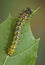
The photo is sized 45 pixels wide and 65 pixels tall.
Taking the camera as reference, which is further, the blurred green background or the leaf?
the blurred green background

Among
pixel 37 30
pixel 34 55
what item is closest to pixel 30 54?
pixel 34 55

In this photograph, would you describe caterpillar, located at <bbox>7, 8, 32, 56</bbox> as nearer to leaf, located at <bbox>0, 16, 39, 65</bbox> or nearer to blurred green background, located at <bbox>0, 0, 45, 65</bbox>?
leaf, located at <bbox>0, 16, 39, 65</bbox>

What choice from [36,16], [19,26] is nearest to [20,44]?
[19,26]

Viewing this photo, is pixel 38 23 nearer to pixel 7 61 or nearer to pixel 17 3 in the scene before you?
pixel 17 3

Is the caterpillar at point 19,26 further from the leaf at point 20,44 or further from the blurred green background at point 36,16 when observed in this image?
the blurred green background at point 36,16

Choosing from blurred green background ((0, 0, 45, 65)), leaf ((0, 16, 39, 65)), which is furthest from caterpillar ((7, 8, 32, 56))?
blurred green background ((0, 0, 45, 65))

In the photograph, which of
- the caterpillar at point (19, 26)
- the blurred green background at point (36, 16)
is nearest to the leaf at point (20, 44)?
the caterpillar at point (19, 26)

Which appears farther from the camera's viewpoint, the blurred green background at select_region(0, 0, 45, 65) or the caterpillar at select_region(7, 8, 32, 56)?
the blurred green background at select_region(0, 0, 45, 65)

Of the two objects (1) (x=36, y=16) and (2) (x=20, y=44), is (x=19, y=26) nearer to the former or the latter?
(2) (x=20, y=44)
